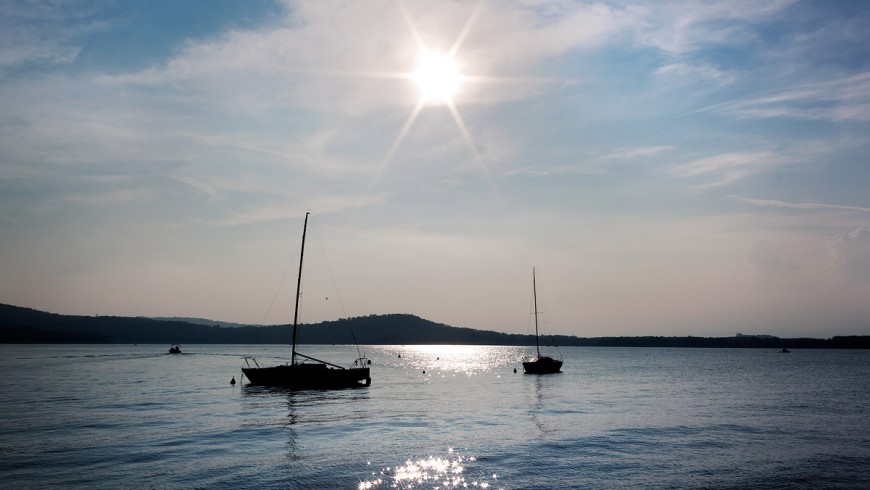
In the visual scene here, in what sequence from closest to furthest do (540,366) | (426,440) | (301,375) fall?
(426,440)
(301,375)
(540,366)

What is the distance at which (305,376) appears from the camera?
70.2m

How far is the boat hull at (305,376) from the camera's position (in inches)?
2773

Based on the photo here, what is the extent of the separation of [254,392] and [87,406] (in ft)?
68.0

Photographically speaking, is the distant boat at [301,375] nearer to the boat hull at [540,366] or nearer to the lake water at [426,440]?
the lake water at [426,440]

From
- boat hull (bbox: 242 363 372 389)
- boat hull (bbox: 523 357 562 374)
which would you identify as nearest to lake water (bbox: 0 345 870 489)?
boat hull (bbox: 242 363 372 389)

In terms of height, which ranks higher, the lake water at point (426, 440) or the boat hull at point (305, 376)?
the boat hull at point (305, 376)

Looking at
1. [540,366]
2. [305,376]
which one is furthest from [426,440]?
[540,366]

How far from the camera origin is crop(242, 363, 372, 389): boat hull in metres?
70.4

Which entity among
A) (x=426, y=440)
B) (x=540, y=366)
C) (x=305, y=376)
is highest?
(x=305, y=376)

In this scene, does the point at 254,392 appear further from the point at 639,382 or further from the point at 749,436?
the point at 639,382

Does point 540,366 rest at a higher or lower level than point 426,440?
higher

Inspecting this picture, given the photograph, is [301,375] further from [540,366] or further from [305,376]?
[540,366]

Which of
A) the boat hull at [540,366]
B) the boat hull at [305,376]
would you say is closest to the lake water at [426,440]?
the boat hull at [305,376]

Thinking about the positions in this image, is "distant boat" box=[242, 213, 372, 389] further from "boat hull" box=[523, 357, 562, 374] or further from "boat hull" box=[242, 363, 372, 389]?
"boat hull" box=[523, 357, 562, 374]
